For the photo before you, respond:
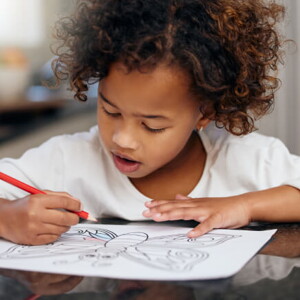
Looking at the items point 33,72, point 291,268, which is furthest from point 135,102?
point 33,72

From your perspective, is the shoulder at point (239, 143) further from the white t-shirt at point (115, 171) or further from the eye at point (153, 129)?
the eye at point (153, 129)

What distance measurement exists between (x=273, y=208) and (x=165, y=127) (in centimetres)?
20

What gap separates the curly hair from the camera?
0.78m

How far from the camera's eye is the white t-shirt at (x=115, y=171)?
94 centimetres

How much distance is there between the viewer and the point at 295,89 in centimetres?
133

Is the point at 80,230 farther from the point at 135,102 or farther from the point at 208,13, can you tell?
the point at 208,13

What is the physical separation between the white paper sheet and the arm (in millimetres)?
22

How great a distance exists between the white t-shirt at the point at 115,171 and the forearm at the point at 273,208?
0.12 m

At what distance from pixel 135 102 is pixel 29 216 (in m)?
0.22

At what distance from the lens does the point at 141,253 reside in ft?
2.02

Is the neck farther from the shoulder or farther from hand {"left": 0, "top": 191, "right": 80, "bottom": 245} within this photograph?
hand {"left": 0, "top": 191, "right": 80, "bottom": 245}

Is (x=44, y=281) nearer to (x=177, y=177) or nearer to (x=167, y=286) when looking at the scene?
(x=167, y=286)

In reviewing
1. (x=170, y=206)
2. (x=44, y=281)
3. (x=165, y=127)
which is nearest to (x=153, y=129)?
(x=165, y=127)

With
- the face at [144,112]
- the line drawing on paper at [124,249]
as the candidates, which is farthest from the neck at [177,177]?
the line drawing on paper at [124,249]
